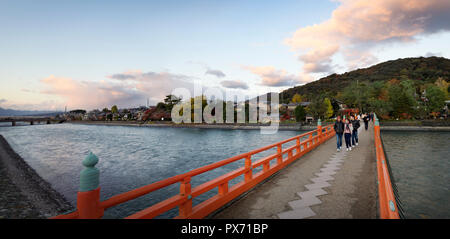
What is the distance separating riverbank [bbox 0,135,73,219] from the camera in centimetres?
1134

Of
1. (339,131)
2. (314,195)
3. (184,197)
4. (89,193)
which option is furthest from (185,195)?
(339,131)

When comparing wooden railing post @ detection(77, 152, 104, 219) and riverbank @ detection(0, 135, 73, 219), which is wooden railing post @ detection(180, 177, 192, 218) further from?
riverbank @ detection(0, 135, 73, 219)

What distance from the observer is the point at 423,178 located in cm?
1841

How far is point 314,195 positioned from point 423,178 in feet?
62.1

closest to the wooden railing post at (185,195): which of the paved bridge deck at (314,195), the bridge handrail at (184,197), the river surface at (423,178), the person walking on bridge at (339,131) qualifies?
the bridge handrail at (184,197)

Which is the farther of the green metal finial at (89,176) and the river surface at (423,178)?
the river surface at (423,178)

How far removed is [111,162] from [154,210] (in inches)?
1069

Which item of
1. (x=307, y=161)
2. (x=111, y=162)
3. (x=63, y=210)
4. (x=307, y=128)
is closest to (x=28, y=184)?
(x=63, y=210)

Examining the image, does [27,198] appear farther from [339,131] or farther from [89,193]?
[339,131]

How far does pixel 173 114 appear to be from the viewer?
107438 mm

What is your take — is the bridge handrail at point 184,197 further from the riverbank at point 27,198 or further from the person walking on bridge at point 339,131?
the riverbank at point 27,198

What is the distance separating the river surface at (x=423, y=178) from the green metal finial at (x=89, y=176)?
14.2 meters

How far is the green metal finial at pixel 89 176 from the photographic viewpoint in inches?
106
